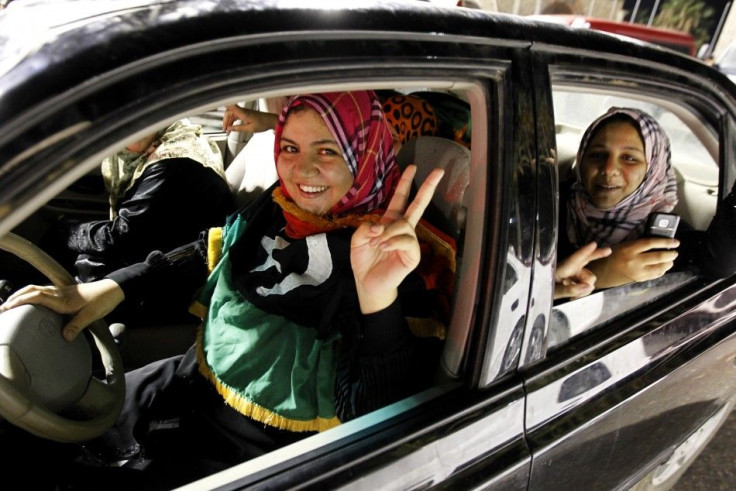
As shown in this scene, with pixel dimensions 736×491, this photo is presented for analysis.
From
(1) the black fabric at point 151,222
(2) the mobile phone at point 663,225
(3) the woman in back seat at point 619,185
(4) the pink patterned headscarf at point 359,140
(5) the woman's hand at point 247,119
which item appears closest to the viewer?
(4) the pink patterned headscarf at point 359,140

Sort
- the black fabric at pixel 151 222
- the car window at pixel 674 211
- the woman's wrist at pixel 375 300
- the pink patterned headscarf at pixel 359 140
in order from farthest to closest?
1. the black fabric at pixel 151 222
2. the pink patterned headscarf at pixel 359 140
3. the car window at pixel 674 211
4. the woman's wrist at pixel 375 300

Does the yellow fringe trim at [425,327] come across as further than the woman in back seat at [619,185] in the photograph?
No

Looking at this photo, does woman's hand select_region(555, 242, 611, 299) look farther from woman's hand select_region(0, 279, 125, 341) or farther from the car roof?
woman's hand select_region(0, 279, 125, 341)

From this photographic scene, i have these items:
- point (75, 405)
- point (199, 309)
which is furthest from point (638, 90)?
point (75, 405)

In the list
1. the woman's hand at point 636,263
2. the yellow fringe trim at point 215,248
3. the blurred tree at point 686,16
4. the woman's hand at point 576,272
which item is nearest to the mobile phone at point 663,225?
the woman's hand at point 636,263

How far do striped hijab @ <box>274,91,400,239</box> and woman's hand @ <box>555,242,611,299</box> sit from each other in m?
0.53

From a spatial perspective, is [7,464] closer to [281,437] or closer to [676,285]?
[281,437]

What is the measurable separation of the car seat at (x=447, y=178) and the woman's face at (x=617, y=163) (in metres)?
0.66

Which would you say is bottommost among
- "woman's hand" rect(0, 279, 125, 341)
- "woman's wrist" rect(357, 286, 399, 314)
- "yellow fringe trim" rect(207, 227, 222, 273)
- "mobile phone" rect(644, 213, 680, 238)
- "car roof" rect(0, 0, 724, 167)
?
"woman's hand" rect(0, 279, 125, 341)

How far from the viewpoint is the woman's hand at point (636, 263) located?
1.56 metres

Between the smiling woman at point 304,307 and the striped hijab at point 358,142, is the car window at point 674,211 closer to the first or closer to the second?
the smiling woman at point 304,307

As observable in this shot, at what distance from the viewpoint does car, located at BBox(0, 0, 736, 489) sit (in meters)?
0.63

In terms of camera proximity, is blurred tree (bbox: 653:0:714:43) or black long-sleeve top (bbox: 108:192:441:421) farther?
blurred tree (bbox: 653:0:714:43)

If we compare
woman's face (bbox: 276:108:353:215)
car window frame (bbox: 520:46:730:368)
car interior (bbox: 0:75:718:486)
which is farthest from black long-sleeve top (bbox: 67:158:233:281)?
car window frame (bbox: 520:46:730:368)
